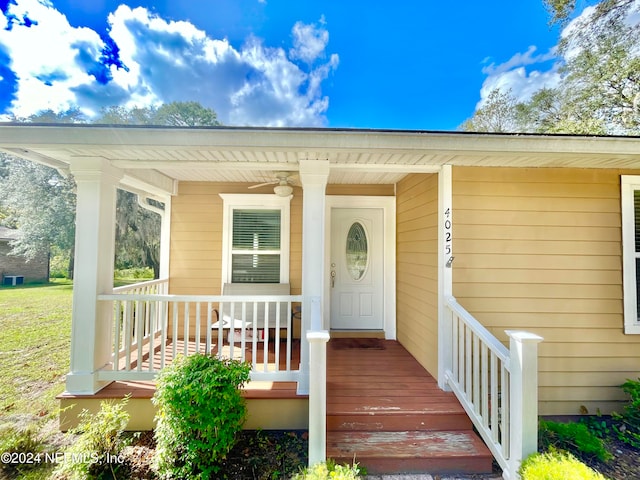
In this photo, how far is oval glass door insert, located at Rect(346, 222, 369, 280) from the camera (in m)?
4.61

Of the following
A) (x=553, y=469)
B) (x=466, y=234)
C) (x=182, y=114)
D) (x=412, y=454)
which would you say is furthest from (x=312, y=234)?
(x=182, y=114)

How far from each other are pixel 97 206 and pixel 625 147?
186 inches

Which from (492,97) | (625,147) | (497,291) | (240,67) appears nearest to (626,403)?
(497,291)

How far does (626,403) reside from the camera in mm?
2963

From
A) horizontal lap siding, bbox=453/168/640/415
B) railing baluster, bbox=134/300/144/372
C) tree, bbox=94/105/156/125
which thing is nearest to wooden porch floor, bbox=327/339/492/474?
horizontal lap siding, bbox=453/168/640/415

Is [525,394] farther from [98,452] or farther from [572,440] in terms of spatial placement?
[98,452]

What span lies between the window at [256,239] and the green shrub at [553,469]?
3.39 meters

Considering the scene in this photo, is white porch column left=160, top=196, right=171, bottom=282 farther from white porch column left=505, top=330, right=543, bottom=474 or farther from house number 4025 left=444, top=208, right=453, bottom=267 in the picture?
white porch column left=505, top=330, right=543, bottom=474

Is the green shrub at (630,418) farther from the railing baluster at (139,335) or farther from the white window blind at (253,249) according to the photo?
the railing baluster at (139,335)

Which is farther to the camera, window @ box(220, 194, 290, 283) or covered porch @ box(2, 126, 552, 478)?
window @ box(220, 194, 290, 283)

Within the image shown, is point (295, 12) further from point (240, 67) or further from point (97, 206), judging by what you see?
point (97, 206)

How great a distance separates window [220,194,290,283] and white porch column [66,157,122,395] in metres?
1.91

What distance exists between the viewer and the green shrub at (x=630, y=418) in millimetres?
2717

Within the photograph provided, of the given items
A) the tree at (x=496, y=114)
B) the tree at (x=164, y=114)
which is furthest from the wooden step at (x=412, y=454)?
the tree at (x=164, y=114)
